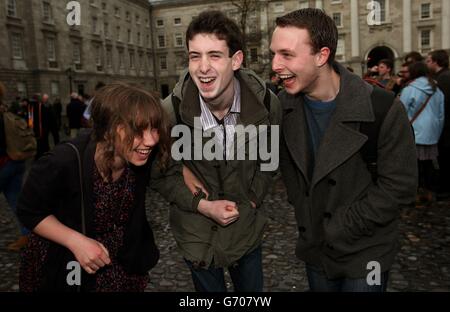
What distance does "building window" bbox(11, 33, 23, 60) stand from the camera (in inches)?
1196

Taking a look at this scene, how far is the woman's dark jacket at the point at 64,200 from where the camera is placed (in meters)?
1.80

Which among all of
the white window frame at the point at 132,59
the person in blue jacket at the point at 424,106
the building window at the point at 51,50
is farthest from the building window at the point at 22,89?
the person in blue jacket at the point at 424,106

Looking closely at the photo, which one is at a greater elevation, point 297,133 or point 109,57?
point 109,57

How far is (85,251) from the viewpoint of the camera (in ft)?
5.91

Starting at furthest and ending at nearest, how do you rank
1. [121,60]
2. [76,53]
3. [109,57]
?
[121,60], [109,57], [76,53]

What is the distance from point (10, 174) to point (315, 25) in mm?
4401

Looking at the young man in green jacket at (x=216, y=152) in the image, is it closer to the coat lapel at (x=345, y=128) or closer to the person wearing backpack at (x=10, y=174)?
the coat lapel at (x=345, y=128)

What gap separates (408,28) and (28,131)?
48.4 meters

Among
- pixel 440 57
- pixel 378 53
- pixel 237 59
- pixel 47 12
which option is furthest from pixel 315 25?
pixel 378 53

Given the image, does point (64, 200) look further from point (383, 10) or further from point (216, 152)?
point (383, 10)

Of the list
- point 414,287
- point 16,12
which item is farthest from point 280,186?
point 16,12

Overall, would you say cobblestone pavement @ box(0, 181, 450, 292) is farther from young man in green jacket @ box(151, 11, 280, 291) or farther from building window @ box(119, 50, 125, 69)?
building window @ box(119, 50, 125, 69)

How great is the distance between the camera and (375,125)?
6.24 ft

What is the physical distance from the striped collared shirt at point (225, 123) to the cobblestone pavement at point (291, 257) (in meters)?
2.02
